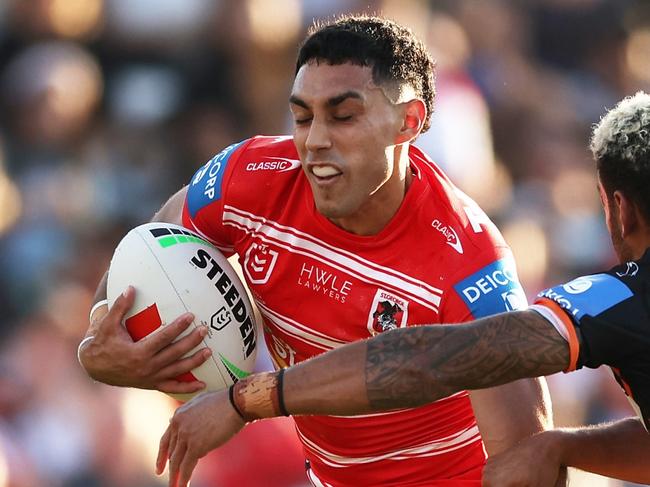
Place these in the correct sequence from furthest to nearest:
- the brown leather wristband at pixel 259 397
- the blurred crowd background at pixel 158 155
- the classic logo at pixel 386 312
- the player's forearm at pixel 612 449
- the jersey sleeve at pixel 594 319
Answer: the blurred crowd background at pixel 158 155, the classic logo at pixel 386 312, the player's forearm at pixel 612 449, the brown leather wristband at pixel 259 397, the jersey sleeve at pixel 594 319

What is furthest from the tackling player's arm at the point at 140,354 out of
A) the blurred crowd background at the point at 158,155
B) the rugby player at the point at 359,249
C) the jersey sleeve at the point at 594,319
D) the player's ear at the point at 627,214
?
the blurred crowd background at the point at 158,155

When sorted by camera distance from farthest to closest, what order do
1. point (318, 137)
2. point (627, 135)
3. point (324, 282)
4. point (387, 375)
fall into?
point (324, 282), point (318, 137), point (627, 135), point (387, 375)

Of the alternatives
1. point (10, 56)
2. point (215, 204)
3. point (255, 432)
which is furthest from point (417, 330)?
point (10, 56)

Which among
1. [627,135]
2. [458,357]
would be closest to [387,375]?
[458,357]

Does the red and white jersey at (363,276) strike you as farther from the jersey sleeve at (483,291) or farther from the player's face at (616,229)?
the player's face at (616,229)

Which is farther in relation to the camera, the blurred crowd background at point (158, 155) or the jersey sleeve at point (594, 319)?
the blurred crowd background at point (158, 155)

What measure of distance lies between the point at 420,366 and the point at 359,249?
3.94ft

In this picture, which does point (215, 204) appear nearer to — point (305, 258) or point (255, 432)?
point (305, 258)

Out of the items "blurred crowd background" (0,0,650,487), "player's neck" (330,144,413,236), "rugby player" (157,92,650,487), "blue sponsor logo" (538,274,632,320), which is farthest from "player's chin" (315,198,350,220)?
"blurred crowd background" (0,0,650,487)

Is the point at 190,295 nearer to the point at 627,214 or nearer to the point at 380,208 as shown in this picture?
the point at 380,208

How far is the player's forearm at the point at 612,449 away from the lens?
4520mm

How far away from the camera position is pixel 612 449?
4609 mm

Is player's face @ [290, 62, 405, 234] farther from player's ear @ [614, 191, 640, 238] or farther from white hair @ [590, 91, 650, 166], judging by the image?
player's ear @ [614, 191, 640, 238]

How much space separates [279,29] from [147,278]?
4.65 meters
